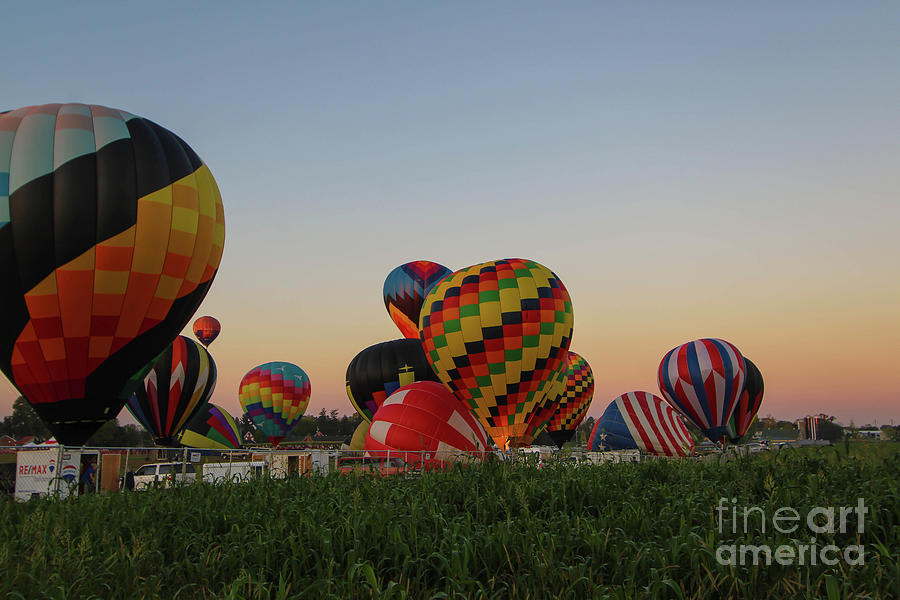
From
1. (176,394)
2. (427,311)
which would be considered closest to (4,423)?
(176,394)

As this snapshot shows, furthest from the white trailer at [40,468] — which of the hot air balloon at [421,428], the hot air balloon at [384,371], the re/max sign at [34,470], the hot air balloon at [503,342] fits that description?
the hot air balloon at [384,371]

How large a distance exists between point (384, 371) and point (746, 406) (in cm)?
2183

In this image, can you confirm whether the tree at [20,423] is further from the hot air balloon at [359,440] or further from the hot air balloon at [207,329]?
the hot air balloon at [359,440]

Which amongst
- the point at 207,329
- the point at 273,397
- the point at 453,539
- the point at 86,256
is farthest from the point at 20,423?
the point at 453,539

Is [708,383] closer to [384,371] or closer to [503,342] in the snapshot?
[503,342]

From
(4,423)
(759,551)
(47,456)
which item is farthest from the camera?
(4,423)

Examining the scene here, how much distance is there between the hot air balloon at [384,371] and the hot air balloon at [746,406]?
18.1 meters

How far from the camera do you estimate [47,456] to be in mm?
A: 13938

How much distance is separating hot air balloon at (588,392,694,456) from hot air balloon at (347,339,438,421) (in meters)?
10.8

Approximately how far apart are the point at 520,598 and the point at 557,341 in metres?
21.6

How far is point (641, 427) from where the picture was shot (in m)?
35.5

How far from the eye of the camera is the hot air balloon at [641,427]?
3519 centimetres

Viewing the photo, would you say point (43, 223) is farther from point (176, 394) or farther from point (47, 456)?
point (176, 394)

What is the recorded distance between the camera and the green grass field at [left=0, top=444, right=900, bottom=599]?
4.47 meters
